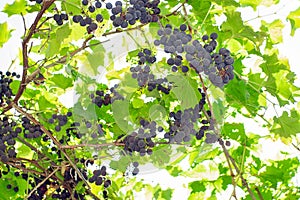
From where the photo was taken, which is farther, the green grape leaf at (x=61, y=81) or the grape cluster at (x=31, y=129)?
the green grape leaf at (x=61, y=81)

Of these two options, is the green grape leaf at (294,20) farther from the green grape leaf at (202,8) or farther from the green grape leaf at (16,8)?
the green grape leaf at (16,8)

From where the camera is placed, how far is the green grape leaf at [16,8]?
6.84 feet

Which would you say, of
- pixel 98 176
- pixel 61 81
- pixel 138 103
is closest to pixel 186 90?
pixel 138 103

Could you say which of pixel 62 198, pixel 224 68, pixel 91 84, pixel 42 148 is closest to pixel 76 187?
pixel 62 198

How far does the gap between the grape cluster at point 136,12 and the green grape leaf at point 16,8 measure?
14.8 inches

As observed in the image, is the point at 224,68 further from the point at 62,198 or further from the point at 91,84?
the point at 62,198

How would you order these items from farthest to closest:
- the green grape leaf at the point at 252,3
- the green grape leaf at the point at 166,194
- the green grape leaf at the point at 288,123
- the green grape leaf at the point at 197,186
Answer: the green grape leaf at the point at 197,186 < the green grape leaf at the point at 166,194 < the green grape leaf at the point at 252,3 < the green grape leaf at the point at 288,123

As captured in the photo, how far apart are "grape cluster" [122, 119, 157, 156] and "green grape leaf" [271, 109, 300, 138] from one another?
1.61ft

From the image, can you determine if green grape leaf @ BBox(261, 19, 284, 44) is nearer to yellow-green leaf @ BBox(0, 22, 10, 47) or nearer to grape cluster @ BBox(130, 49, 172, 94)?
grape cluster @ BBox(130, 49, 172, 94)

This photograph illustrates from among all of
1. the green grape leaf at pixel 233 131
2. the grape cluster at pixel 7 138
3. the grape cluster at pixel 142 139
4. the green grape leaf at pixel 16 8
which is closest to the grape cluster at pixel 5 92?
the grape cluster at pixel 7 138

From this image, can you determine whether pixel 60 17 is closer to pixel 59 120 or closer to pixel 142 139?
pixel 59 120

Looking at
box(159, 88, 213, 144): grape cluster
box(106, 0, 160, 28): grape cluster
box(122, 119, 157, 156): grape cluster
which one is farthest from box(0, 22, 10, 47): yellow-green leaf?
box(159, 88, 213, 144): grape cluster

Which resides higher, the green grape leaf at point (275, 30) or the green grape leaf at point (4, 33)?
the green grape leaf at point (4, 33)

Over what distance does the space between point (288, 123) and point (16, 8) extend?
1.19 m
